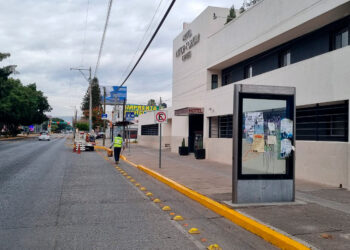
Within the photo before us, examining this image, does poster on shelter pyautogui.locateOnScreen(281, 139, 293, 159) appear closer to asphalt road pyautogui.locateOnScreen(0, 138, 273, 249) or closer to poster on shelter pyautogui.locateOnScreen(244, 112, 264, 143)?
poster on shelter pyautogui.locateOnScreen(244, 112, 264, 143)

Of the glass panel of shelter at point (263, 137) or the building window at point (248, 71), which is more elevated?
the building window at point (248, 71)

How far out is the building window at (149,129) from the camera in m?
38.2

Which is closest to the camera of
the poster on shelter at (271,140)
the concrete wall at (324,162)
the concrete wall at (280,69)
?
the poster on shelter at (271,140)

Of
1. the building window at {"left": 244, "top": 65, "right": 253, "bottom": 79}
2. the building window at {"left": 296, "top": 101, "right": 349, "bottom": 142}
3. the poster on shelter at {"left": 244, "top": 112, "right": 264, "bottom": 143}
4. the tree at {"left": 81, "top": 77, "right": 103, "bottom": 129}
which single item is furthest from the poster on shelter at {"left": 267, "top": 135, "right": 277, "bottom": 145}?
the tree at {"left": 81, "top": 77, "right": 103, "bottom": 129}

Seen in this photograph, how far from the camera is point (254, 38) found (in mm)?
15883

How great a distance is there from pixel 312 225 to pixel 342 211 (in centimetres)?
148

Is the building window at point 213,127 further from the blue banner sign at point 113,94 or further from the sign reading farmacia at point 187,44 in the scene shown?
the blue banner sign at point 113,94

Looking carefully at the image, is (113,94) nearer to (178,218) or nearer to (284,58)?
(284,58)

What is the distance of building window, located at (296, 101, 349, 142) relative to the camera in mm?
11273

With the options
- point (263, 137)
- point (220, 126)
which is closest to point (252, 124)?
point (263, 137)

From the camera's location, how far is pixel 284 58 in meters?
15.2

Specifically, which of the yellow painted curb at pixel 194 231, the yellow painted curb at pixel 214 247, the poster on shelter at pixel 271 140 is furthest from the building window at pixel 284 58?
the yellow painted curb at pixel 214 247

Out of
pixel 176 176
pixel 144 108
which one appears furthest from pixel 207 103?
pixel 144 108

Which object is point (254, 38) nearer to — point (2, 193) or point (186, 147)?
point (186, 147)
